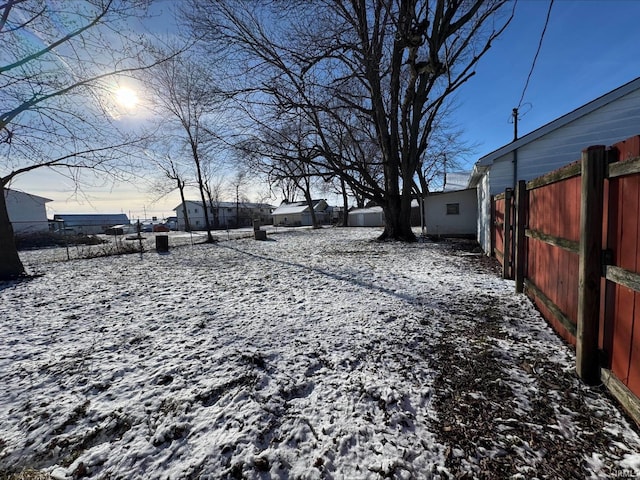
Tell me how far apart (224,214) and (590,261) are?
55675 millimetres

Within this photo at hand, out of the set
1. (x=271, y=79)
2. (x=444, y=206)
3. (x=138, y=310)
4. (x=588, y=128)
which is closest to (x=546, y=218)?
(x=138, y=310)

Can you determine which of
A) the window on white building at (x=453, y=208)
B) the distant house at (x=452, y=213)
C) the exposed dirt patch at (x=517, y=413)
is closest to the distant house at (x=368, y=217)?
the distant house at (x=452, y=213)

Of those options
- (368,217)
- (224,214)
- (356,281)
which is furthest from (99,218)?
(356,281)

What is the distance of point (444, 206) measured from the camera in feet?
50.2

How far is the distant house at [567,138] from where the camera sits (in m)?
6.69

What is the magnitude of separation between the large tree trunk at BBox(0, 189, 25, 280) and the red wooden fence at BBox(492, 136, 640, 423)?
11.3 metres

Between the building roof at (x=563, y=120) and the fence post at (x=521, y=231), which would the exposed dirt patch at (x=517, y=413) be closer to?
the fence post at (x=521, y=231)

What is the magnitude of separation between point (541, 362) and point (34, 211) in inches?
1739

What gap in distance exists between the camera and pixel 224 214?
5309 cm

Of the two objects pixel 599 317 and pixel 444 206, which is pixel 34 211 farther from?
pixel 599 317

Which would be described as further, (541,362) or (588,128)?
(588,128)

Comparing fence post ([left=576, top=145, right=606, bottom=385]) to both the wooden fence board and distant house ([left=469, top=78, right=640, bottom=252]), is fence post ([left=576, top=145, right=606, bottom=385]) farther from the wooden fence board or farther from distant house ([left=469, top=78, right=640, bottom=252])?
distant house ([left=469, top=78, right=640, bottom=252])

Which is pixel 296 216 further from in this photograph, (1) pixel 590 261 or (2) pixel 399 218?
(1) pixel 590 261

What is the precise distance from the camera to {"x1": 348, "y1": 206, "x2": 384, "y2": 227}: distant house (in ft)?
109
